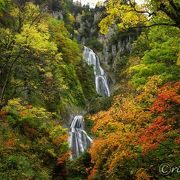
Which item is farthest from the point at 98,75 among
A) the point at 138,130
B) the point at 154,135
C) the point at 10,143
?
the point at 154,135

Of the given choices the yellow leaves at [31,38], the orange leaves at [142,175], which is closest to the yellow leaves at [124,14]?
the orange leaves at [142,175]

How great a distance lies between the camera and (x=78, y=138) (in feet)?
129

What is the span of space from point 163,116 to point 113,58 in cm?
6157

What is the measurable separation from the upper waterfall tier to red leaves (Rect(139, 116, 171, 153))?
45.2m

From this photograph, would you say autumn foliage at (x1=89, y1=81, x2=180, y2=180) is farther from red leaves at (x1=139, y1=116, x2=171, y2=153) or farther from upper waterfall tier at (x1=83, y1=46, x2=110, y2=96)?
upper waterfall tier at (x1=83, y1=46, x2=110, y2=96)

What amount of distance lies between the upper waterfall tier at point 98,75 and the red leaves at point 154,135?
45.2m

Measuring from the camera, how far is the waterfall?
37.4 m

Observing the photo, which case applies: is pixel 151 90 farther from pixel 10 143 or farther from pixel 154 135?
pixel 10 143

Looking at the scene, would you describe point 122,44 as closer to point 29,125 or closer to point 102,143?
point 29,125

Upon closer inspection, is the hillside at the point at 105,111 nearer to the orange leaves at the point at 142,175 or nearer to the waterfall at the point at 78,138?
the orange leaves at the point at 142,175

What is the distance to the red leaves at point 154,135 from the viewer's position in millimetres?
13398

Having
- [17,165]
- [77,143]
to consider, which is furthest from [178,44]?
[77,143]

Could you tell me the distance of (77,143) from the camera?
3809 cm

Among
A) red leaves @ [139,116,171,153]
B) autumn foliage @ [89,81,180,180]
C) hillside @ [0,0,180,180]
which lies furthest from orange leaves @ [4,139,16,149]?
red leaves @ [139,116,171,153]
